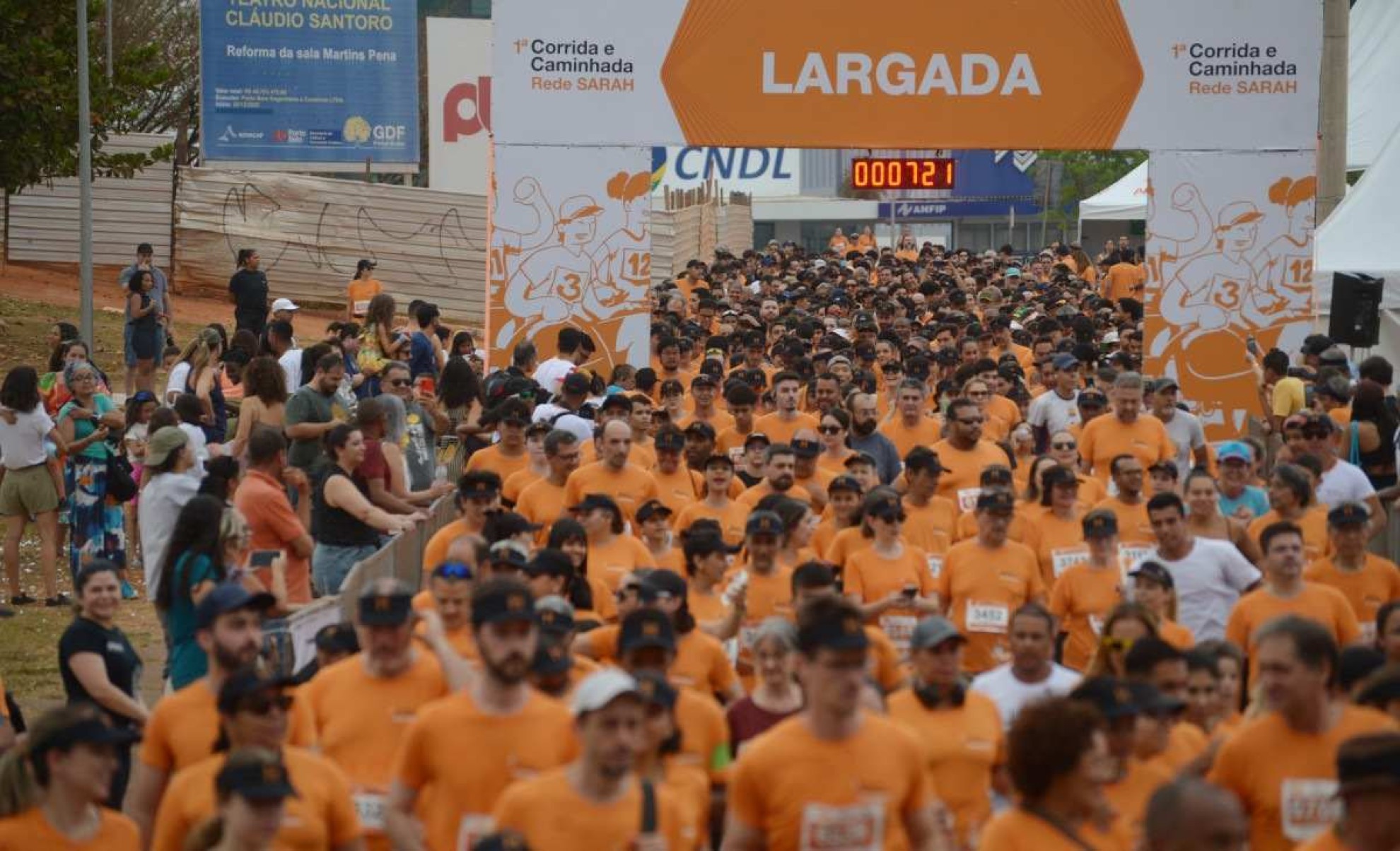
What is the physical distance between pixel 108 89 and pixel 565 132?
1115 cm

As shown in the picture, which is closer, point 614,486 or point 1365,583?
point 1365,583

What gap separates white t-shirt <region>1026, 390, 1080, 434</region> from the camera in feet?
54.3

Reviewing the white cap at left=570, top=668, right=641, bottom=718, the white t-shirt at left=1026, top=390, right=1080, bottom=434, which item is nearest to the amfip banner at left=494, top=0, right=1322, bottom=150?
the white t-shirt at left=1026, top=390, right=1080, bottom=434

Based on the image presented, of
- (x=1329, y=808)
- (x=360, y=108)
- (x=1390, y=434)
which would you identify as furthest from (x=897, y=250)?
(x=1329, y=808)

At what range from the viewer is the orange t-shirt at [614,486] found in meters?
13.2

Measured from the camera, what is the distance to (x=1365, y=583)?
10.4 m

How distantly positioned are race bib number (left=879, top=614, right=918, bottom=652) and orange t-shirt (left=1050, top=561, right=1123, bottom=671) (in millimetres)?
682

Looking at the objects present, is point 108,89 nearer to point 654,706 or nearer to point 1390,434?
point 1390,434

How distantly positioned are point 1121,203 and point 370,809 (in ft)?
120

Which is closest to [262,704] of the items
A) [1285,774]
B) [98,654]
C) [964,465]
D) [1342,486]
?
[98,654]

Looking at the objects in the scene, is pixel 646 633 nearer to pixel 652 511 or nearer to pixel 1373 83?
pixel 652 511

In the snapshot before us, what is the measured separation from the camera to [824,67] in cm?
2009

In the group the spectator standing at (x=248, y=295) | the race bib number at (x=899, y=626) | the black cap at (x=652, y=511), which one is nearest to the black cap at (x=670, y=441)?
the black cap at (x=652, y=511)

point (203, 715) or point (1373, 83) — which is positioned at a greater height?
point (1373, 83)
